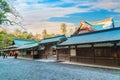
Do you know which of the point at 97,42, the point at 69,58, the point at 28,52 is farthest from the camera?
the point at 28,52

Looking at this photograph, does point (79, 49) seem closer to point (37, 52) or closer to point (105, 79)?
point (105, 79)

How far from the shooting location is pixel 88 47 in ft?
78.5

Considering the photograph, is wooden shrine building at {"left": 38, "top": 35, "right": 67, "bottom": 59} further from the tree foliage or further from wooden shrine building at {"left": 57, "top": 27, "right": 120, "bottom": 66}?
the tree foliage

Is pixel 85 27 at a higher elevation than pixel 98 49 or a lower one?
higher

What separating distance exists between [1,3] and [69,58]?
20.8 meters

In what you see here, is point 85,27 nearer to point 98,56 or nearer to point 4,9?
point 98,56

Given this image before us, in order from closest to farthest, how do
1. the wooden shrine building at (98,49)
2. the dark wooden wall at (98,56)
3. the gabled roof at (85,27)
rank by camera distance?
the dark wooden wall at (98,56) → the wooden shrine building at (98,49) → the gabled roof at (85,27)

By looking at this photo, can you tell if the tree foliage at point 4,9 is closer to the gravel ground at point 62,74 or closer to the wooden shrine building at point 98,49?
the gravel ground at point 62,74

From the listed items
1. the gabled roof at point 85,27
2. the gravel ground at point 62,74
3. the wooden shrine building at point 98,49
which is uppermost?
the gabled roof at point 85,27

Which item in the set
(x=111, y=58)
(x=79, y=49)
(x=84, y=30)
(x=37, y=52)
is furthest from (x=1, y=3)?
(x=37, y=52)

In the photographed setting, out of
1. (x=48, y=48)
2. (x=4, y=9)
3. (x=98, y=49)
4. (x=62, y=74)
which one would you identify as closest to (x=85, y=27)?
(x=48, y=48)

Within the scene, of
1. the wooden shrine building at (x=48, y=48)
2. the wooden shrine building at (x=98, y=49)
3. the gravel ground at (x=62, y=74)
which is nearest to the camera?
the gravel ground at (x=62, y=74)

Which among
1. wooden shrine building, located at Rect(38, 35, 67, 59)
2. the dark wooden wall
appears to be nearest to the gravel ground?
the dark wooden wall

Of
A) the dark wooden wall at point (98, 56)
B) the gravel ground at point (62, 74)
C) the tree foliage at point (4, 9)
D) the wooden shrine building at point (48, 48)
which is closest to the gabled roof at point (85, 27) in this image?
the wooden shrine building at point (48, 48)
